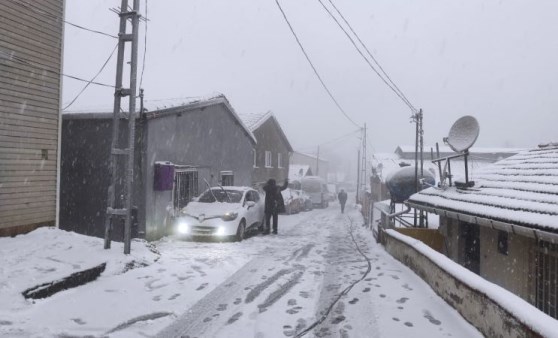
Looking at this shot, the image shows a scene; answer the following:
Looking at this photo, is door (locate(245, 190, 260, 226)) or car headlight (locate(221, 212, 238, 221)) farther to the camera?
door (locate(245, 190, 260, 226))

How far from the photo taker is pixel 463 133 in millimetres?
11469

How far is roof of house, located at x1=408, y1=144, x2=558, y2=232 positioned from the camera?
6582mm

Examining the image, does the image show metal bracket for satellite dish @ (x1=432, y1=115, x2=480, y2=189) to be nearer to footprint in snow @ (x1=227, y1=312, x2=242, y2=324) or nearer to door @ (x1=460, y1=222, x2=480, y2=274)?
door @ (x1=460, y1=222, x2=480, y2=274)

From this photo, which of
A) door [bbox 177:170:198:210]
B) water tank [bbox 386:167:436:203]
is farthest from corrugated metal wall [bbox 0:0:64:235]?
water tank [bbox 386:167:436:203]

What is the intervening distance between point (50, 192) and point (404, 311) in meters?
7.90

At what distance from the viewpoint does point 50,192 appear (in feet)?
31.8

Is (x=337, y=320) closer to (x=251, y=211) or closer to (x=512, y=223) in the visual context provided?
(x=512, y=223)

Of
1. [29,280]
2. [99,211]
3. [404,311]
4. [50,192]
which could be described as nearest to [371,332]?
[404,311]

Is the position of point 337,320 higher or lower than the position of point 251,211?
lower

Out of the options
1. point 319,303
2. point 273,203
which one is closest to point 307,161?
point 273,203

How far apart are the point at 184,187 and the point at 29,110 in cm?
629

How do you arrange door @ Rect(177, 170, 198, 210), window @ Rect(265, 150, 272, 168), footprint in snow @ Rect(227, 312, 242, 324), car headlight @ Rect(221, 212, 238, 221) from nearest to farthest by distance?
footprint in snow @ Rect(227, 312, 242, 324)
car headlight @ Rect(221, 212, 238, 221)
door @ Rect(177, 170, 198, 210)
window @ Rect(265, 150, 272, 168)

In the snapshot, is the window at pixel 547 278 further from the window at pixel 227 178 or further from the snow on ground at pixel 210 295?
the window at pixel 227 178

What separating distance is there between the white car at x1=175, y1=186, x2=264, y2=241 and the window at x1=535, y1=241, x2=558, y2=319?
7.51m
